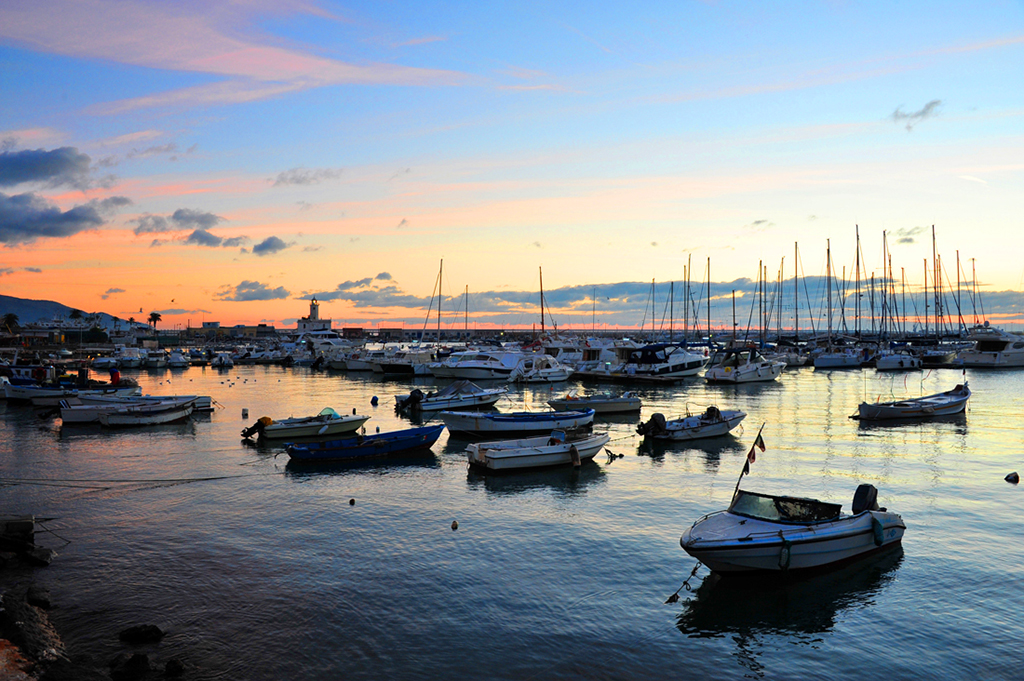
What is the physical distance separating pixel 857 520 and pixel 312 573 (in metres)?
14.8

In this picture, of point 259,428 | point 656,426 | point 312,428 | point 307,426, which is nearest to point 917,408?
point 656,426

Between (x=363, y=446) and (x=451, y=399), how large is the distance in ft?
57.3

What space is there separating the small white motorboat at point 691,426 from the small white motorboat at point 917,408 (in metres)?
11.7

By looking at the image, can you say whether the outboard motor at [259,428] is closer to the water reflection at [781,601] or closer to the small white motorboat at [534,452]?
the small white motorboat at [534,452]

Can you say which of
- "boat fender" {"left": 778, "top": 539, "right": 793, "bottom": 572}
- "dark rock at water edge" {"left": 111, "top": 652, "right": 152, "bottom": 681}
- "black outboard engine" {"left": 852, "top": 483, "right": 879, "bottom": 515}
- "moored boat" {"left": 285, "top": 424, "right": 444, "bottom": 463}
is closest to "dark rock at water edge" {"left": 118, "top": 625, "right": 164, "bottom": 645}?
"dark rock at water edge" {"left": 111, "top": 652, "right": 152, "bottom": 681}

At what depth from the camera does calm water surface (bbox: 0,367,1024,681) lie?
13094 millimetres

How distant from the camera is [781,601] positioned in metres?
15.7

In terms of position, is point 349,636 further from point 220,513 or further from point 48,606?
point 220,513

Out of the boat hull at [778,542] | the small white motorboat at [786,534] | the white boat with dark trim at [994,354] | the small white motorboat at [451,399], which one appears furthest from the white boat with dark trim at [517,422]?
the white boat with dark trim at [994,354]

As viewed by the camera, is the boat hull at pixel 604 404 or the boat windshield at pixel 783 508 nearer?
the boat windshield at pixel 783 508

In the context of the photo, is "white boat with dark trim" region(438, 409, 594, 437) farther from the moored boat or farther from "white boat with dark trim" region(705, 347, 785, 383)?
"white boat with dark trim" region(705, 347, 785, 383)

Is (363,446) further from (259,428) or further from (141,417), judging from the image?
(141,417)

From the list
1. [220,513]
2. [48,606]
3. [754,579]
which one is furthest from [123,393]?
[754,579]

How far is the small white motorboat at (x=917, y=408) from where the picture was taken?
43.1 meters
